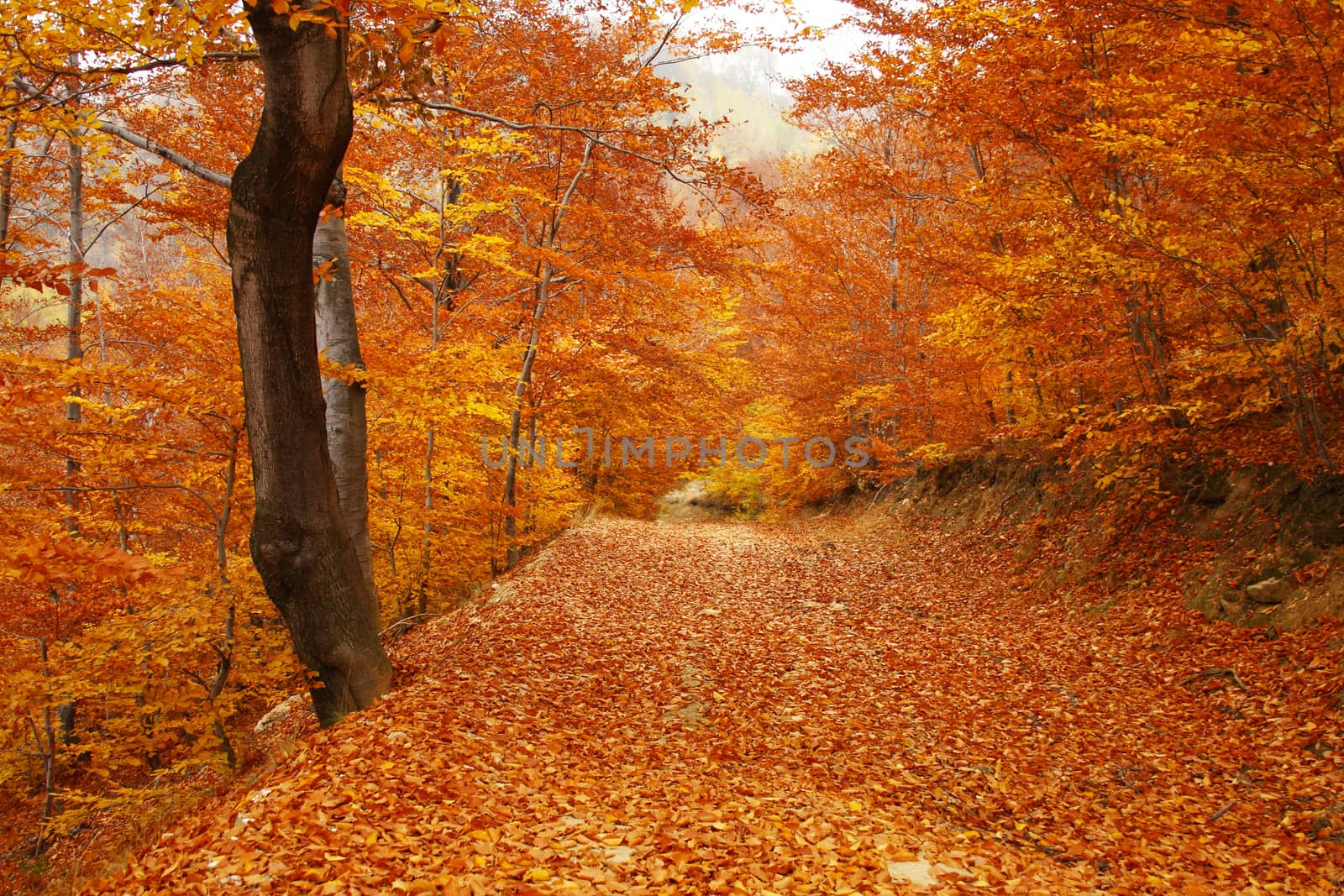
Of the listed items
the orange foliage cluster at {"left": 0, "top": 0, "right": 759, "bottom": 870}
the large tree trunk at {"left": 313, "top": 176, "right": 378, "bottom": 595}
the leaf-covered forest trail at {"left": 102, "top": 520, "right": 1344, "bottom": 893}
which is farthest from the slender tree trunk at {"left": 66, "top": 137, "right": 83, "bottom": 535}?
the leaf-covered forest trail at {"left": 102, "top": 520, "right": 1344, "bottom": 893}

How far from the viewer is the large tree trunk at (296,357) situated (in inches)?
151

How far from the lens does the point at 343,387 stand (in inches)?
226

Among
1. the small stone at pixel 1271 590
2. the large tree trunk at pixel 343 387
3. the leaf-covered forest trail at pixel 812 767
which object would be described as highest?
the large tree trunk at pixel 343 387

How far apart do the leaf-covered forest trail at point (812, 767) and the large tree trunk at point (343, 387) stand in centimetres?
149

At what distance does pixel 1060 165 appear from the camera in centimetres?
804

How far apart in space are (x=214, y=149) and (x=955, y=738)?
1106 centimetres

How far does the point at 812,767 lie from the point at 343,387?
4538 mm

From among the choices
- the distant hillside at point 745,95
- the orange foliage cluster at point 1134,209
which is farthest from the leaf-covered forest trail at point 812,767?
the distant hillside at point 745,95

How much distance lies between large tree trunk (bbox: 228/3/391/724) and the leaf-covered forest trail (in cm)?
59

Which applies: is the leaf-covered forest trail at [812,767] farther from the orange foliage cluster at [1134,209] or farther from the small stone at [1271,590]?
the orange foliage cluster at [1134,209]

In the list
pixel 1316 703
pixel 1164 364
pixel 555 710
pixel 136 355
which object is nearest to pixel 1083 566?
Answer: pixel 1164 364

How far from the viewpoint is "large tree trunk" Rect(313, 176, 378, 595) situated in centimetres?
570

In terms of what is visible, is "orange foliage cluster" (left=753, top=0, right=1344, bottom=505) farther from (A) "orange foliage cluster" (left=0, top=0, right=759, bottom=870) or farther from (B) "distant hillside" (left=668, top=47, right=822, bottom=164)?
(B) "distant hillside" (left=668, top=47, right=822, bottom=164)

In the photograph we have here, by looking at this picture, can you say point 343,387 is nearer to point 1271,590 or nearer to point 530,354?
point 530,354
